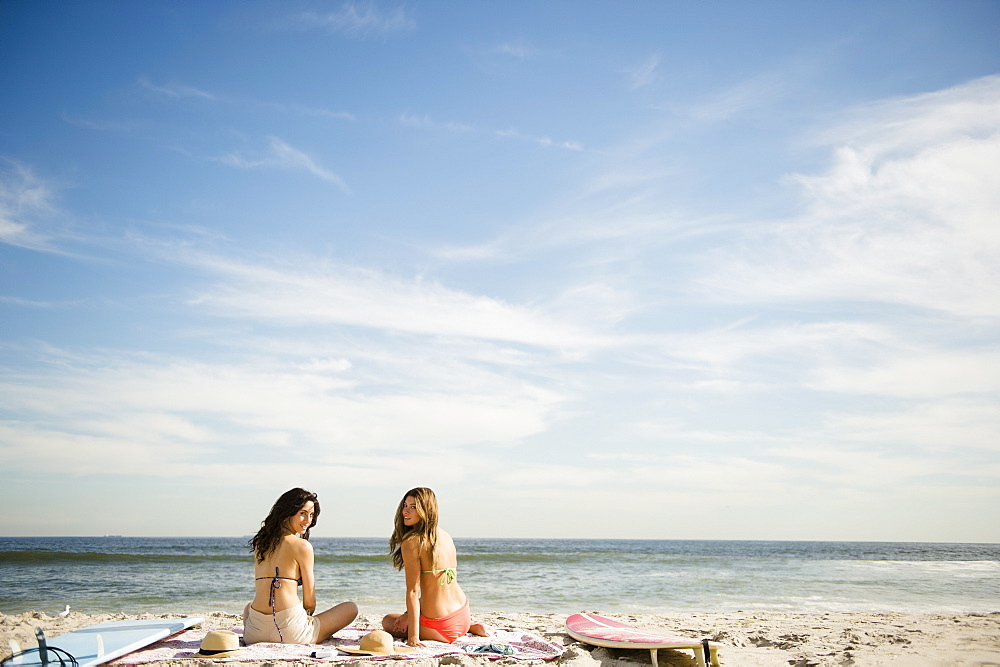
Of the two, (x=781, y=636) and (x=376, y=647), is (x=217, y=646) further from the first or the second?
(x=781, y=636)

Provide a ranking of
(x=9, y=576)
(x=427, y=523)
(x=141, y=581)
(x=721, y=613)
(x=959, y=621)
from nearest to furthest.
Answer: (x=427, y=523) → (x=959, y=621) → (x=721, y=613) → (x=141, y=581) → (x=9, y=576)

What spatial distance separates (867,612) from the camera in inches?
402

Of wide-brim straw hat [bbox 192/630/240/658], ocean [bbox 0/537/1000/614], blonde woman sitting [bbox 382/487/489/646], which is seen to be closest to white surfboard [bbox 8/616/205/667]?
wide-brim straw hat [bbox 192/630/240/658]

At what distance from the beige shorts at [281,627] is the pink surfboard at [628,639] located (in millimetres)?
2560

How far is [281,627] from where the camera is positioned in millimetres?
5289

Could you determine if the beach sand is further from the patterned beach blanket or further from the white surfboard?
the white surfboard

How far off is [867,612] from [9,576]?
2067 centimetres

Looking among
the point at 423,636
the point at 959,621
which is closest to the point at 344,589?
the point at 423,636

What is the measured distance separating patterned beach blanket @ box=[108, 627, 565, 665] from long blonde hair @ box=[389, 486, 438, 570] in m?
0.78

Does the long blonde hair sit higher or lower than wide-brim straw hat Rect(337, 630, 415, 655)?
higher

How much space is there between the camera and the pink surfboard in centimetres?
499

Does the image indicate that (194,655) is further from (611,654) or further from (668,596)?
(668,596)

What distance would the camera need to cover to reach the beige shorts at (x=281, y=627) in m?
5.29

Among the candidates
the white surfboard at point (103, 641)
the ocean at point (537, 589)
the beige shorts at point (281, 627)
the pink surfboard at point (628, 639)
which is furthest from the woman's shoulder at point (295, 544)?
the ocean at point (537, 589)
